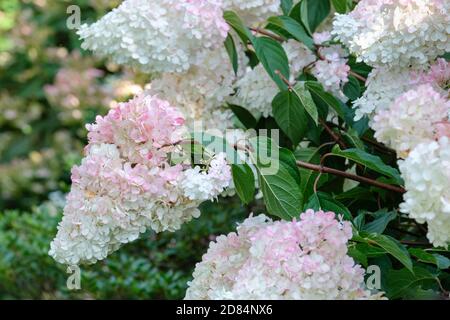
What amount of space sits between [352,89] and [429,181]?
64cm

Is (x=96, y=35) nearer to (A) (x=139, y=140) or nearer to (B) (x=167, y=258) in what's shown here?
(A) (x=139, y=140)

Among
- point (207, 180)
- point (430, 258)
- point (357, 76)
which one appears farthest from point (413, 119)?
point (357, 76)

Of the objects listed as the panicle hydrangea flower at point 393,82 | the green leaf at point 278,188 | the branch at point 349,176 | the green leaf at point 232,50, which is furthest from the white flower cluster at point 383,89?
the green leaf at point 232,50

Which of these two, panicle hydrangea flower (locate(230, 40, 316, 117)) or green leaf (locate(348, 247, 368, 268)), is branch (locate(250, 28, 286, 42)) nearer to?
panicle hydrangea flower (locate(230, 40, 316, 117))

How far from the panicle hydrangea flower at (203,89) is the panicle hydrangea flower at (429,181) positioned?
0.76m

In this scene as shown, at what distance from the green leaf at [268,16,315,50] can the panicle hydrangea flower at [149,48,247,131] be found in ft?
0.54

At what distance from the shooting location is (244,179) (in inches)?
56.4

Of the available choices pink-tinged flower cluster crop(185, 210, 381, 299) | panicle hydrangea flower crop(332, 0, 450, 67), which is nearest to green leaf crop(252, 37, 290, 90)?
panicle hydrangea flower crop(332, 0, 450, 67)

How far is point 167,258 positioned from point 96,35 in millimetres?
1186

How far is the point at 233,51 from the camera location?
5.99ft

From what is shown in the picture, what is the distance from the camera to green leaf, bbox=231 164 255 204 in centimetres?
142

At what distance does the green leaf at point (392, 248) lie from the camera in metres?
1.33

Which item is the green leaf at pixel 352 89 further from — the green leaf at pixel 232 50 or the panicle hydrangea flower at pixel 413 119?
the panicle hydrangea flower at pixel 413 119
